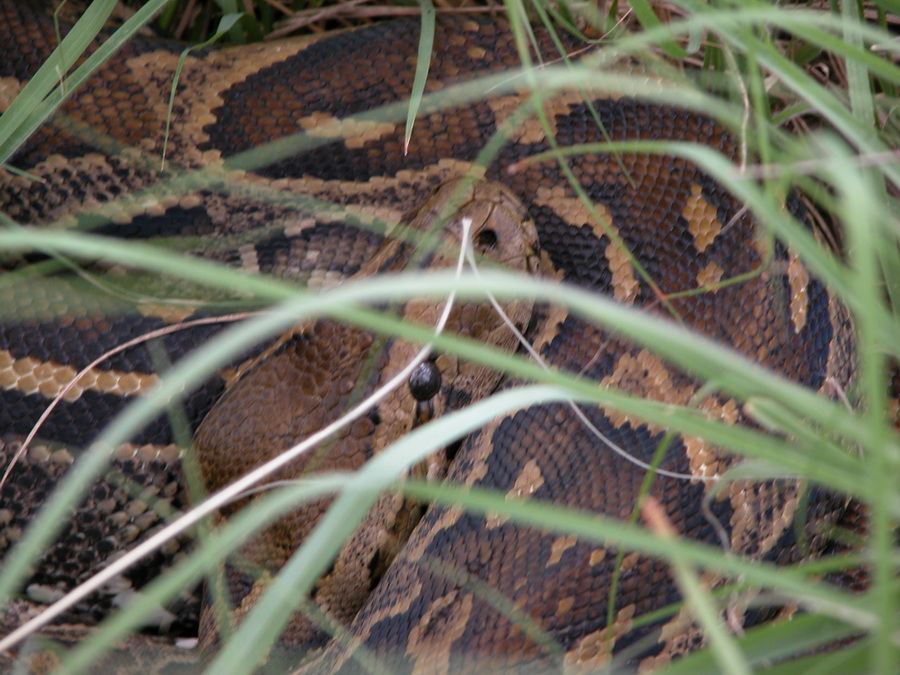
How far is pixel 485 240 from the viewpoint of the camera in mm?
2420

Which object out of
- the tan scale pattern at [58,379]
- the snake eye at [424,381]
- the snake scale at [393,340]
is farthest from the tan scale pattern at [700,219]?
the tan scale pattern at [58,379]

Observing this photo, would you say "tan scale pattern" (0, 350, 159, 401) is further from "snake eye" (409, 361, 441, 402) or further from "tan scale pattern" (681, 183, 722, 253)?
"tan scale pattern" (681, 183, 722, 253)

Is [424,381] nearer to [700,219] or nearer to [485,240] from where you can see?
[485,240]

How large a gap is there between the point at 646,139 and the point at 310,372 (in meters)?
1.17

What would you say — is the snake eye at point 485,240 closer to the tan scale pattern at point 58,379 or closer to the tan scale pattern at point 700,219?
the tan scale pattern at point 700,219

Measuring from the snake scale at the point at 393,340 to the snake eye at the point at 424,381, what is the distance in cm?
4

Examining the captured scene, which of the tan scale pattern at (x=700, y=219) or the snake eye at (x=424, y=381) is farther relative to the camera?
the tan scale pattern at (x=700, y=219)

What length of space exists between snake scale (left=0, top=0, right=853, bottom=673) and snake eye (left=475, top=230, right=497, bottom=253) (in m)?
0.01

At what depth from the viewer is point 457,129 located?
2760 millimetres

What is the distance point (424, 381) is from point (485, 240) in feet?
1.41

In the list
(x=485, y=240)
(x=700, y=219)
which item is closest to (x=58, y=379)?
(x=485, y=240)

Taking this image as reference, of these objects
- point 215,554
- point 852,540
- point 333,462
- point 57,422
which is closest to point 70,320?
point 57,422

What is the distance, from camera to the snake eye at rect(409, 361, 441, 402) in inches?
90.4

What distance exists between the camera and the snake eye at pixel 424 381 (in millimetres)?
2295
